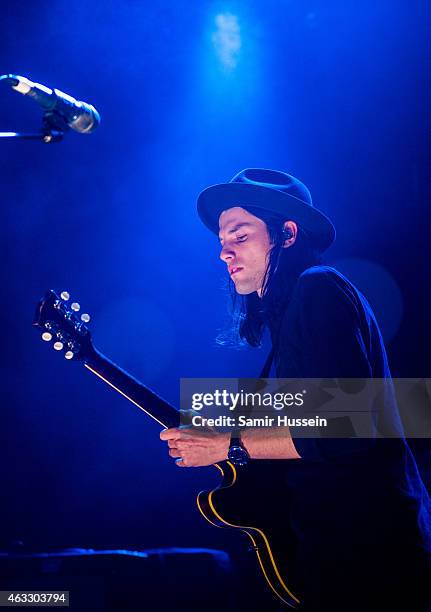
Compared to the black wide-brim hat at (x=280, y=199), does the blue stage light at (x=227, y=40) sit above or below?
above

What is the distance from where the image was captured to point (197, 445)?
2209mm

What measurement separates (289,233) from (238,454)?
1.08 m

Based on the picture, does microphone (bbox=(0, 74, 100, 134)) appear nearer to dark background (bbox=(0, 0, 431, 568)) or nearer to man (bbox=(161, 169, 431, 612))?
man (bbox=(161, 169, 431, 612))

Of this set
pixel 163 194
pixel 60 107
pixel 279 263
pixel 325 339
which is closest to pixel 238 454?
pixel 325 339

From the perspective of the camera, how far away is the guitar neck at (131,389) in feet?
8.28

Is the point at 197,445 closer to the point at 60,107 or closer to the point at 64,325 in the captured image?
the point at 64,325

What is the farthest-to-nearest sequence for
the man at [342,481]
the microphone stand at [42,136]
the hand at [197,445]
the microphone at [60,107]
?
the hand at [197,445], the microphone stand at [42,136], the microphone at [60,107], the man at [342,481]

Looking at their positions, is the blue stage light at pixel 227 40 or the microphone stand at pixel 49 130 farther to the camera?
the blue stage light at pixel 227 40

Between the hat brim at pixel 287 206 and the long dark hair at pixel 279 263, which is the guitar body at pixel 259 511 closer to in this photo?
the long dark hair at pixel 279 263

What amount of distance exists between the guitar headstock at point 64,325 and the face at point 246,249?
2.45 ft

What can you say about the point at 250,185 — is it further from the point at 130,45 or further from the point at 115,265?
the point at 130,45

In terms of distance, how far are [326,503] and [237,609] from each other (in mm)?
1340

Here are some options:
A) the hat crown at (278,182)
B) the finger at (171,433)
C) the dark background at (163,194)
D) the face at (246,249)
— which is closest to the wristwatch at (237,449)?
the finger at (171,433)

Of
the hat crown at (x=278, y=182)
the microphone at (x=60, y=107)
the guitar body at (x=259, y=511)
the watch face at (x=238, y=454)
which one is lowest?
the guitar body at (x=259, y=511)
